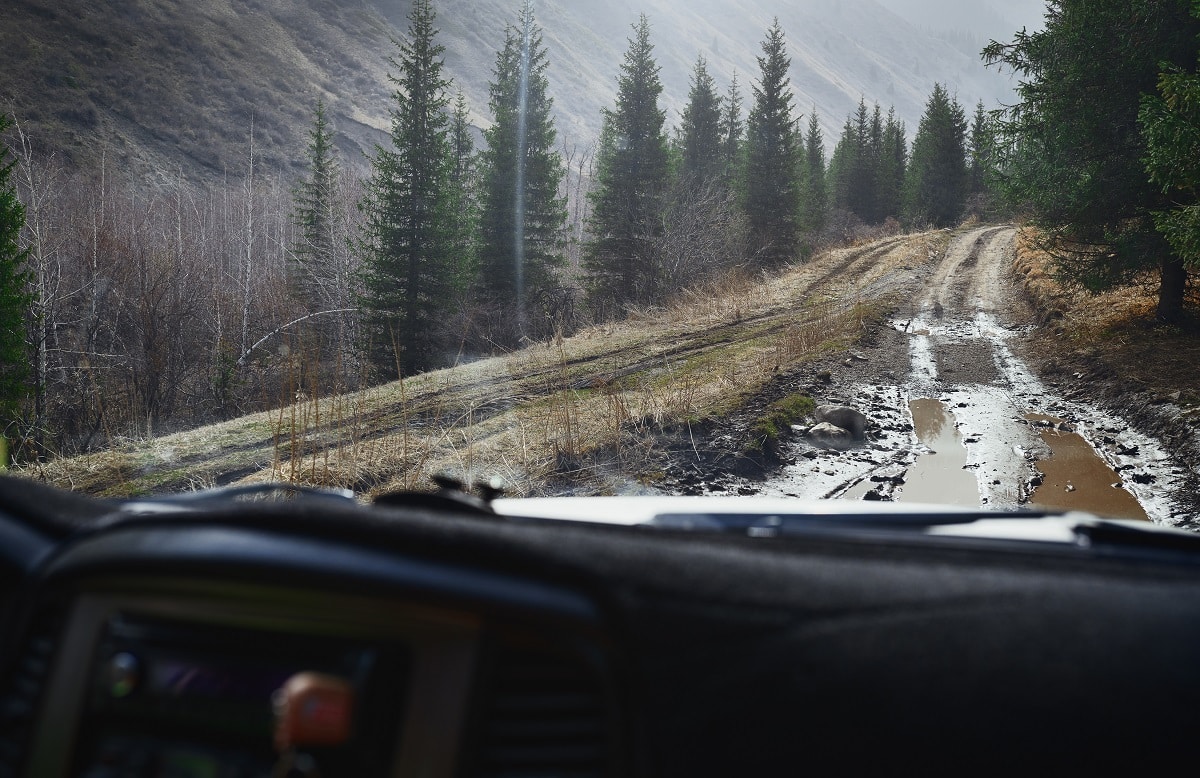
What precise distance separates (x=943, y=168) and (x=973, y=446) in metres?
50.6

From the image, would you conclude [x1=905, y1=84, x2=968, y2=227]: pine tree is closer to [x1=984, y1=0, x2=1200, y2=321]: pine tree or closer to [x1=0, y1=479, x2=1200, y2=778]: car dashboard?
[x1=984, y1=0, x2=1200, y2=321]: pine tree

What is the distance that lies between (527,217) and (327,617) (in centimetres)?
3053

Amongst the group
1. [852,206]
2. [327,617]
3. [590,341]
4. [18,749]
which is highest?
[852,206]

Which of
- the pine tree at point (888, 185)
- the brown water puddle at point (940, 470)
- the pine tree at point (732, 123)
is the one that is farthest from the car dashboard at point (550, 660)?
the pine tree at point (888, 185)

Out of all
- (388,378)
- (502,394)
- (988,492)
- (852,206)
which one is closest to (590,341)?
(502,394)

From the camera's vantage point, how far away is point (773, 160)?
3719 cm

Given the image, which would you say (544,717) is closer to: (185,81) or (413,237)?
(413,237)

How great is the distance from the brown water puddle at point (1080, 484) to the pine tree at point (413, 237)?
21179 mm

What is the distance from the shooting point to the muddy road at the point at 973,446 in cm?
657

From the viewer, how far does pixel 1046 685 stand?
865 mm

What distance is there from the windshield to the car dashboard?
10.0 ft

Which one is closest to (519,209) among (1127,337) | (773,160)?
(773,160)

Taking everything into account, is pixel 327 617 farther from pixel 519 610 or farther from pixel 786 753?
pixel 786 753

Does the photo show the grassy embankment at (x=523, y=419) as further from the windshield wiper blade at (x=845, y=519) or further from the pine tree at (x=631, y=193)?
the pine tree at (x=631, y=193)
